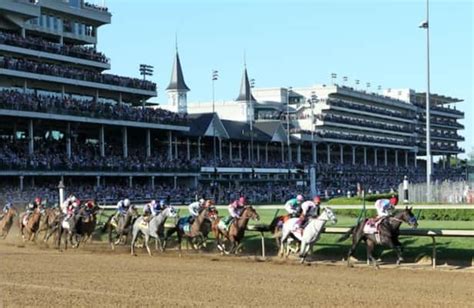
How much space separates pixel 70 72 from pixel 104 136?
6.05 meters

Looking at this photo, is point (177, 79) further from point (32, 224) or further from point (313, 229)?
point (313, 229)

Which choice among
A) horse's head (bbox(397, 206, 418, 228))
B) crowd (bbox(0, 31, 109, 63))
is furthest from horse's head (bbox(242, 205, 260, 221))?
crowd (bbox(0, 31, 109, 63))

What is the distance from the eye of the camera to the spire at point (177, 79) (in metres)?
A: 83.6

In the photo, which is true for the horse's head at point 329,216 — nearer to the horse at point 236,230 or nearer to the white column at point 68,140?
the horse at point 236,230

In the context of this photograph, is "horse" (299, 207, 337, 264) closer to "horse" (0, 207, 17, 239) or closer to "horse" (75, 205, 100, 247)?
"horse" (75, 205, 100, 247)

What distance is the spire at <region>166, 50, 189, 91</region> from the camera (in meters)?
83.6

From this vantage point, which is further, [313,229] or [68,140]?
[68,140]

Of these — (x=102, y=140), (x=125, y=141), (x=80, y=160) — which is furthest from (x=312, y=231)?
(x=125, y=141)

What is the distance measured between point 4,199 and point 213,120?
97.6ft

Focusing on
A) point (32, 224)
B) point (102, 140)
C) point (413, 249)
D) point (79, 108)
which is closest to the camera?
point (413, 249)

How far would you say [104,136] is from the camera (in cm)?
5706

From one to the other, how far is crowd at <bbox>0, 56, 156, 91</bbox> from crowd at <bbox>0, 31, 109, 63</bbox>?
3.19 feet

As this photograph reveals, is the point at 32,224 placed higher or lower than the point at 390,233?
lower

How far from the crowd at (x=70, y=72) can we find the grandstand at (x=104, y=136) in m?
0.08
